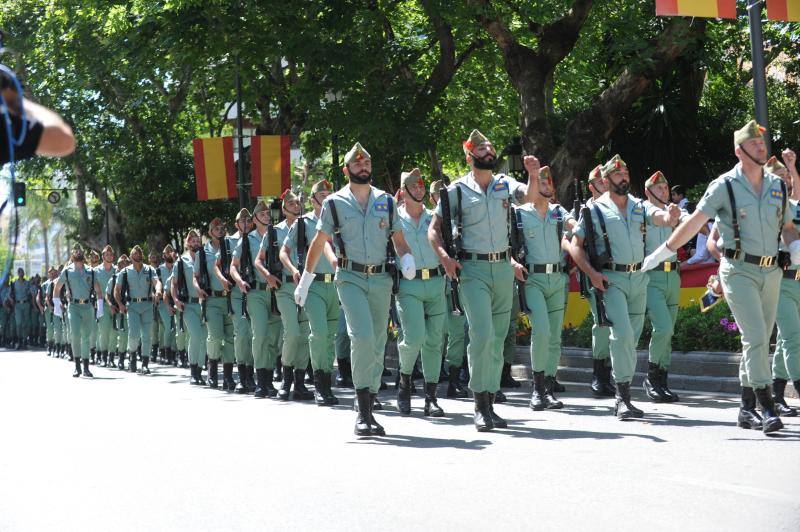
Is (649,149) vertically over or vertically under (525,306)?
over

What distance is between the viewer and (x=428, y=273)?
38.1 feet

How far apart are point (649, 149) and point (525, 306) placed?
590 inches

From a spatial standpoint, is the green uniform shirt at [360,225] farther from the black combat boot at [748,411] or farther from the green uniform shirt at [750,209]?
the black combat boot at [748,411]

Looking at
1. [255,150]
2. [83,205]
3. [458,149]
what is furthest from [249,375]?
[83,205]

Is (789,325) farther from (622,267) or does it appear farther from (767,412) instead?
(622,267)

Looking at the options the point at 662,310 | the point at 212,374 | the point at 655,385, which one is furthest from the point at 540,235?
the point at 212,374

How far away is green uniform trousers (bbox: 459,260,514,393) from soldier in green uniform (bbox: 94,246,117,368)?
42.4 feet

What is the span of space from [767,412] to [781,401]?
1405 mm

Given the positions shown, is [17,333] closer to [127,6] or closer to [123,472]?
[127,6]

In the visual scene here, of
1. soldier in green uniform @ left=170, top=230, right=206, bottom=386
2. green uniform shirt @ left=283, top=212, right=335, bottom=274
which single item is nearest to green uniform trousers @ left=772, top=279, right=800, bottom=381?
green uniform shirt @ left=283, top=212, right=335, bottom=274

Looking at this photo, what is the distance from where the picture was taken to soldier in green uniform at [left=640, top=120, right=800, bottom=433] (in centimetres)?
884

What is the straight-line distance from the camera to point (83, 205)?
145ft

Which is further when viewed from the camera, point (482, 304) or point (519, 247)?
point (519, 247)

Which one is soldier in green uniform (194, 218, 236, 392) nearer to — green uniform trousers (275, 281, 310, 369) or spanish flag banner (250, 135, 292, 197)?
green uniform trousers (275, 281, 310, 369)
